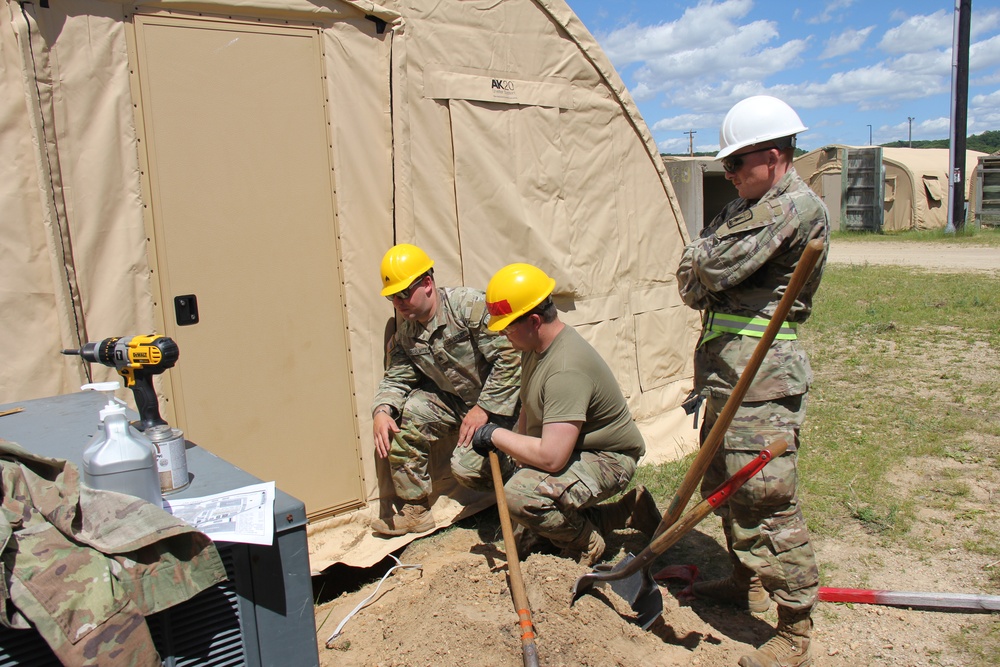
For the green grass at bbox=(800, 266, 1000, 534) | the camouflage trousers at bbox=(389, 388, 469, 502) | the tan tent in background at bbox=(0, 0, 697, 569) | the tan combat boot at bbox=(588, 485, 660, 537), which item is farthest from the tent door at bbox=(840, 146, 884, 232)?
the camouflage trousers at bbox=(389, 388, 469, 502)

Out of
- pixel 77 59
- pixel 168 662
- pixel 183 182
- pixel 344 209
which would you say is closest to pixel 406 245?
pixel 344 209

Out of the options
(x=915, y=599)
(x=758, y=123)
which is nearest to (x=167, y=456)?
(x=758, y=123)

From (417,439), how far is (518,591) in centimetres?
115

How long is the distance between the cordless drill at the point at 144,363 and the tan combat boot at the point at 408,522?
2.06m

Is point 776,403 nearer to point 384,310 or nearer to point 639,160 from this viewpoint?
point 384,310

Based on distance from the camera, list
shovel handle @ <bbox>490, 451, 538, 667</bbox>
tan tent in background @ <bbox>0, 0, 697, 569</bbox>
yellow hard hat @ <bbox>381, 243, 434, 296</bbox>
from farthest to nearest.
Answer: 1. yellow hard hat @ <bbox>381, 243, 434, 296</bbox>
2. tan tent in background @ <bbox>0, 0, 697, 569</bbox>
3. shovel handle @ <bbox>490, 451, 538, 667</bbox>

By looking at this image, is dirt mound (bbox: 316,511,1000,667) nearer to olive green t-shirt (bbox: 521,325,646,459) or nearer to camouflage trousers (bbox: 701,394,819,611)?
camouflage trousers (bbox: 701,394,819,611)

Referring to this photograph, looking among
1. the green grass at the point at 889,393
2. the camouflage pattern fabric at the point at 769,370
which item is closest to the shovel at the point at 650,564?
the camouflage pattern fabric at the point at 769,370

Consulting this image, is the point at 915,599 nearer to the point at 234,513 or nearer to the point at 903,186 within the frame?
the point at 234,513

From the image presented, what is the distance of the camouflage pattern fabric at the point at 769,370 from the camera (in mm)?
2842

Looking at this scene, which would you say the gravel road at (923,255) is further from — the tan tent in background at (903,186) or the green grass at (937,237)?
the tan tent in background at (903,186)

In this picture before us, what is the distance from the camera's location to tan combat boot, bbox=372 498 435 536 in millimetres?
4016

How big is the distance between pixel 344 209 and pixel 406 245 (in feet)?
1.17

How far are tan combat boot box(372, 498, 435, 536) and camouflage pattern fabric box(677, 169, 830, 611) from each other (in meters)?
1.67
